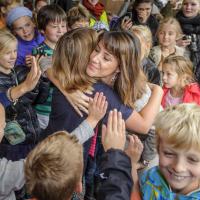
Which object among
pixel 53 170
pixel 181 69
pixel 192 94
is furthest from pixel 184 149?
pixel 181 69

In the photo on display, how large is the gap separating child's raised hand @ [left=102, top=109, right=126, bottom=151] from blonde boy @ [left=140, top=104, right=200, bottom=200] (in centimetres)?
16

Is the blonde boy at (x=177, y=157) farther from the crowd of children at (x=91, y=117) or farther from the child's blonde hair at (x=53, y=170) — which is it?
the child's blonde hair at (x=53, y=170)

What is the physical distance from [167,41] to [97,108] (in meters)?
2.59

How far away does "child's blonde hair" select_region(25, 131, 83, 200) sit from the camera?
4.56 feet

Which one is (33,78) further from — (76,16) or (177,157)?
(76,16)

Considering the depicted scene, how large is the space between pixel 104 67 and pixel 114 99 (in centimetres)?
25

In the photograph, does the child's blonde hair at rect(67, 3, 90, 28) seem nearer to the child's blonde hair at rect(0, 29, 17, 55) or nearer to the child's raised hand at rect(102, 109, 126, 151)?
the child's blonde hair at rect(0, 29, 17, 55)

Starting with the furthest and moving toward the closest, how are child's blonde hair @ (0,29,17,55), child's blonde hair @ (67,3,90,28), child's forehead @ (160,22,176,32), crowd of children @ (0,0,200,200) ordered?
1. child's forehead @ (160,22,176,32)
2. child's blonde hair @ (67,3,90,28)
3. child's blonde hair @ (0,29,17,55)
4. crowd of children @ (0,0,200,200)

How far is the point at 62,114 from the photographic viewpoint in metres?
2.19

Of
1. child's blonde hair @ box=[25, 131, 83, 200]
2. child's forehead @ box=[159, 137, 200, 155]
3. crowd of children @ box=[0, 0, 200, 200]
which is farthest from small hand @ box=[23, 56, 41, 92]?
child's forehead @ box=[159, 137, 200, 155]

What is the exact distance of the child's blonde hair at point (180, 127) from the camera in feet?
4.95

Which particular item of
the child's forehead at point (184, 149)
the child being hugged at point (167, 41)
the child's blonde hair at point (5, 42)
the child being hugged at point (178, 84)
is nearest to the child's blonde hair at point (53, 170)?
the child's forehead at point (184, 149)

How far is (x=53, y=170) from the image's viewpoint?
1403 mm

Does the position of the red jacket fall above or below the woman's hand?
below
